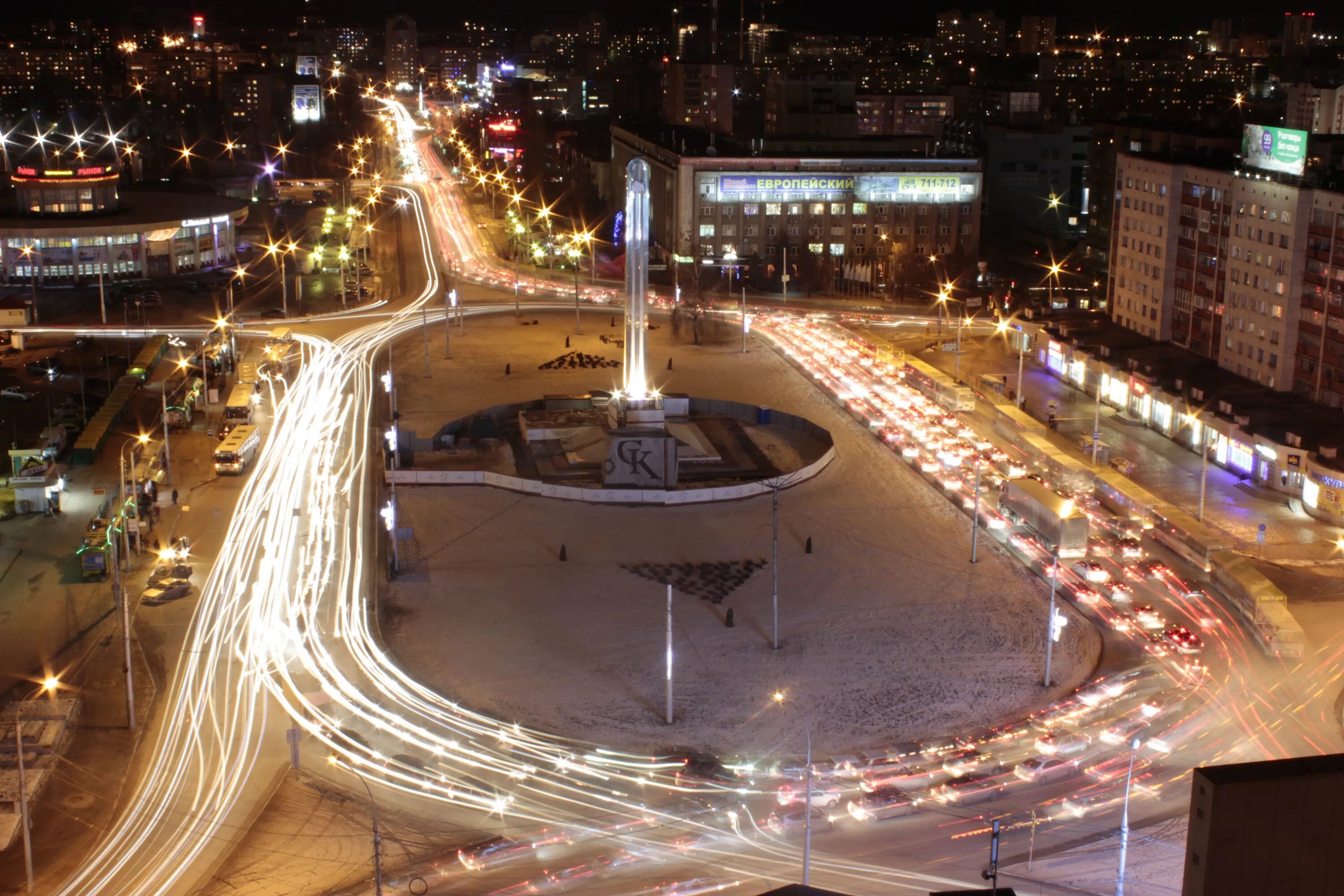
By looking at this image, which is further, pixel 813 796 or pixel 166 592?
pixel 166 592

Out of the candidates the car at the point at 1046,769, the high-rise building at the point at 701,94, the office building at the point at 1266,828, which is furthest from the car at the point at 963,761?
the high-rise building at the point at 701,94

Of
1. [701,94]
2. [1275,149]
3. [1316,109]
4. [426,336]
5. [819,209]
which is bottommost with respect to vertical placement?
[426,336]

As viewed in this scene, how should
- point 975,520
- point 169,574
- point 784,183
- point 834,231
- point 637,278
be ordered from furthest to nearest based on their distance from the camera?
point 834,231 → point 784,183 → point 637,278 → point 975,520 → point 169,574

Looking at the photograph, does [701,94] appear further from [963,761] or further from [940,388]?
[963,761]

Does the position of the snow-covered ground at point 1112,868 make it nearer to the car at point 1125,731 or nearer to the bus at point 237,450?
the car at point 1125,731

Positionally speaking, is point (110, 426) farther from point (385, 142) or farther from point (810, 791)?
point (385, 142)

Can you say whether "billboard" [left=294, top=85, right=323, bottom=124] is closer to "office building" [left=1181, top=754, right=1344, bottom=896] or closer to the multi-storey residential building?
the multi-storey residential building

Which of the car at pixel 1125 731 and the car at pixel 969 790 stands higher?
the car at pixel 1125 731

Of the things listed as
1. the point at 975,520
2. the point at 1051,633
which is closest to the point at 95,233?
the point at 975,520
